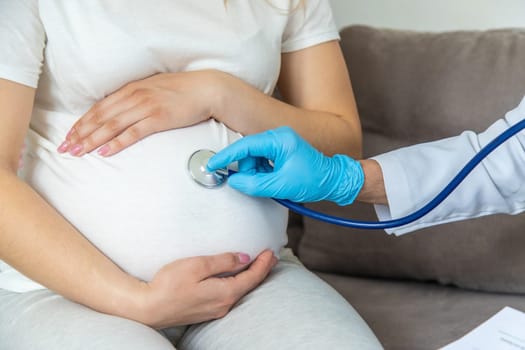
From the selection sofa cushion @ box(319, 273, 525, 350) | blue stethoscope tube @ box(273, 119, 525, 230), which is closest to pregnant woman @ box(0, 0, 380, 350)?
blue stethoscope tube @ box(273, 119, 525, 230)

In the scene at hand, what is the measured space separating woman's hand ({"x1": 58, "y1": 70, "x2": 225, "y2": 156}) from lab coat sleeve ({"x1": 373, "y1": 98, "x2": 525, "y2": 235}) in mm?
330

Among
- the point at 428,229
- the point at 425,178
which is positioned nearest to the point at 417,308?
the point at 428,229

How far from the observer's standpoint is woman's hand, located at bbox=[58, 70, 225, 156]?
46.4 inches

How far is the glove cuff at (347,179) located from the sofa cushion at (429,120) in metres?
0.45

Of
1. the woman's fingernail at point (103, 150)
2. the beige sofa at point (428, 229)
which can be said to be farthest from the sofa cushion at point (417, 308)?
the woman's fingernail at point (103, 150)

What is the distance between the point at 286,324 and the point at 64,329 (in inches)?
12.4

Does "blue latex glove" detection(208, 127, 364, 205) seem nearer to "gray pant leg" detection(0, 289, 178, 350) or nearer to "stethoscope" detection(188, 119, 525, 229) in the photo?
"stethoscope" detection(188, 119, 525, 229)

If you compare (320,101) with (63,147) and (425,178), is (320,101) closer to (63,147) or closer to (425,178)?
(425,178)

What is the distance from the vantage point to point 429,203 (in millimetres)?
1176

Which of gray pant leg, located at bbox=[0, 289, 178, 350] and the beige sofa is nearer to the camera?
gray pant leg, located at bbox=[0, 289, 178, 350]

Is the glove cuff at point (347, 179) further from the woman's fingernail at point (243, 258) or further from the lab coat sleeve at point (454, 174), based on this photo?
the woman's fingernail at point (243, 258)

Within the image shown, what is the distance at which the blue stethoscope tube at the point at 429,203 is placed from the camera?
1.13m

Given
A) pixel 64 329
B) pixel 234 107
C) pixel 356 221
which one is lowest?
pixel 64 329

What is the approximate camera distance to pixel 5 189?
1.11 m
